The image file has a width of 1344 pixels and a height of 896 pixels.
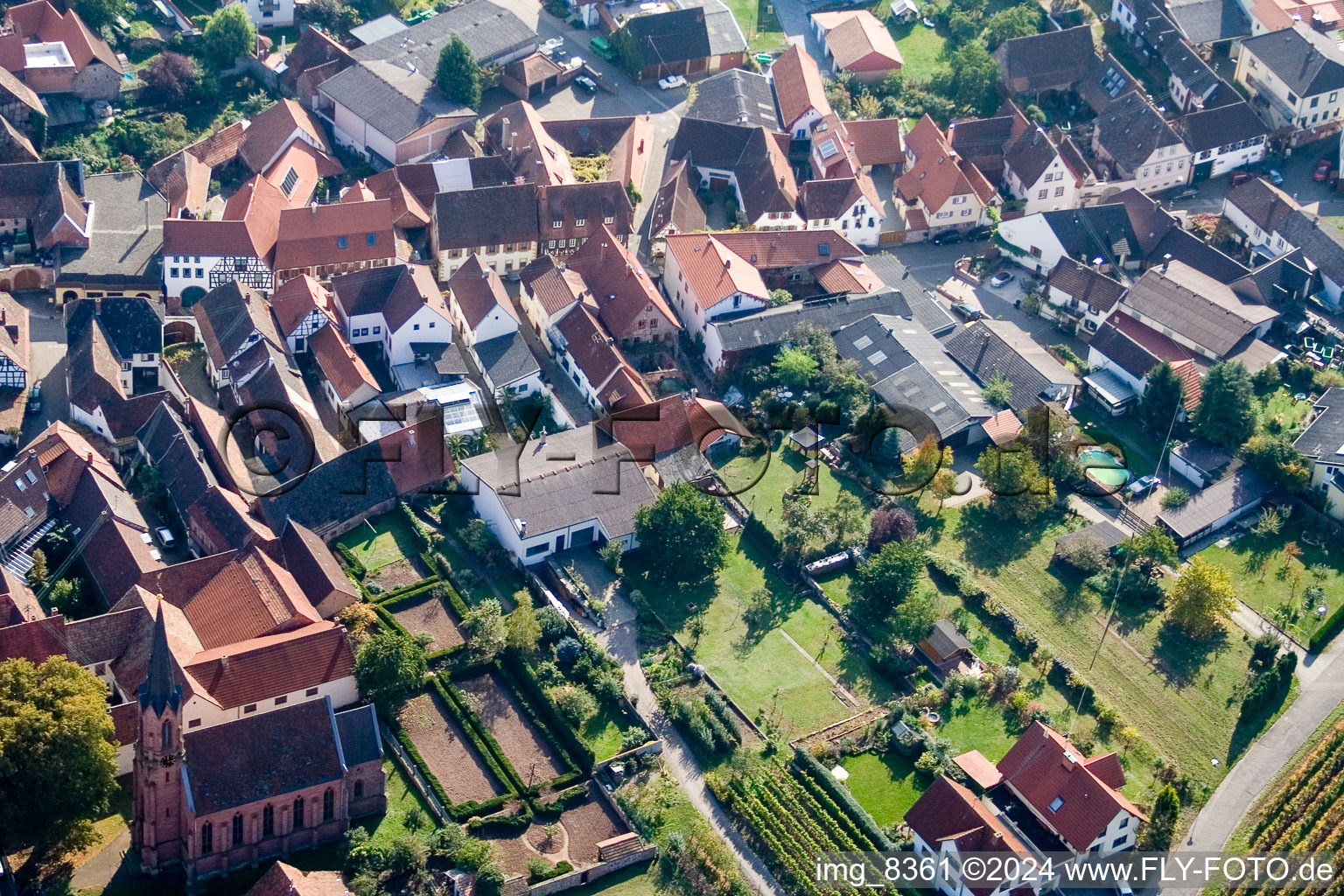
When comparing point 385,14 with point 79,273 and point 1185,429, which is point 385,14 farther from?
point 1185,429

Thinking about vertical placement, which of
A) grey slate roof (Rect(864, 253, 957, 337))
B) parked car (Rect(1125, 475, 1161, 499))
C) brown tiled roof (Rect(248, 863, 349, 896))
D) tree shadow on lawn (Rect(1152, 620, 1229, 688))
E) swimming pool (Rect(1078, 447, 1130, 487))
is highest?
parked car (Rect(1125, 475, 1161, 499))

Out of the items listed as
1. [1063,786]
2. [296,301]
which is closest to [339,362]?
[296,301]

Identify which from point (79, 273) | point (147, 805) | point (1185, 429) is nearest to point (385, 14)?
point (79, 273)

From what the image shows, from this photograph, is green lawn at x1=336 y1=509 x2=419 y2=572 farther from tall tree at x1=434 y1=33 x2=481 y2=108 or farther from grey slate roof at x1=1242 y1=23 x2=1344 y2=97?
grey slate roof at x1=1242 y1=23 x2=1344 y2=97

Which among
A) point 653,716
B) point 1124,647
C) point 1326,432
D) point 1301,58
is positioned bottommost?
point 653,716

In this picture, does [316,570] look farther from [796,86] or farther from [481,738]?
[796,86]

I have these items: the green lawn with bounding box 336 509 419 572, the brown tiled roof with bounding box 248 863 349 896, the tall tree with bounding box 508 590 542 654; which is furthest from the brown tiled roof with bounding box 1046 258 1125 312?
the brown tiled roof with bounding box 248 863 349 896

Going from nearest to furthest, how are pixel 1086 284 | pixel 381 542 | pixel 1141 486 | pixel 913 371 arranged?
pixel 381 542 < pixel 1141 486 < pixel 913 371 < pixel 1086 284
